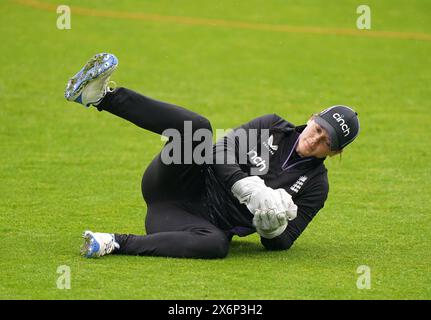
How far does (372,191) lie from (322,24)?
36.8 ft

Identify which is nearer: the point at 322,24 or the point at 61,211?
the point at 61,211

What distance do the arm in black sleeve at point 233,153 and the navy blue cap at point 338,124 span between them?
1.55ft

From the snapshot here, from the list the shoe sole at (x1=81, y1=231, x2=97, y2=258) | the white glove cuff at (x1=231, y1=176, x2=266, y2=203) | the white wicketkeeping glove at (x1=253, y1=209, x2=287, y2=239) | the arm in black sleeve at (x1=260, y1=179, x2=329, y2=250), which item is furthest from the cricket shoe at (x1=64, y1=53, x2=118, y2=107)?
the arm in black sleeve at (x1=260, y1=179, x2=329, y2=250)

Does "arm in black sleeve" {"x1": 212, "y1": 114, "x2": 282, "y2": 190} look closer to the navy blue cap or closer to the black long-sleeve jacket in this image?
the black long-sleeve jacket

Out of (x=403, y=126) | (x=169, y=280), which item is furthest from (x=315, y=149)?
(x=403, y=126)

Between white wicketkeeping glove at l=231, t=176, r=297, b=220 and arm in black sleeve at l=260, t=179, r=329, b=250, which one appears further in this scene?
arm in black sleeve at l=260, t=179, r=329, b=250

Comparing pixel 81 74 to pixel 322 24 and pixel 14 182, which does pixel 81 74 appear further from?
pixel 322 24

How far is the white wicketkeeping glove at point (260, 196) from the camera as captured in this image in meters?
6.41

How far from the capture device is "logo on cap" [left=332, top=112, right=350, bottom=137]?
6.75 m

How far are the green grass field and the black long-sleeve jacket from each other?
0.80ft

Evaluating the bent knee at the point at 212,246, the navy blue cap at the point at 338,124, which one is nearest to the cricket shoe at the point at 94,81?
the bent knee at the point at 212,246

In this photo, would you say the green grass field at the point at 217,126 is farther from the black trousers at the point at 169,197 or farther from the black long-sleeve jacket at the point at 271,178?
the black long-sleeve jacket at the point at 271,178
